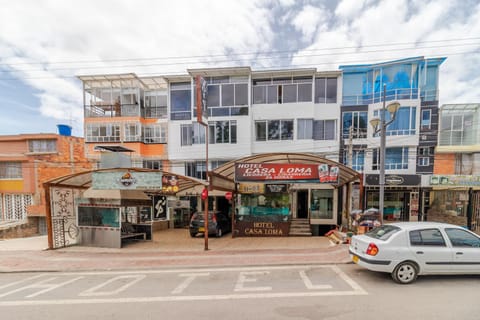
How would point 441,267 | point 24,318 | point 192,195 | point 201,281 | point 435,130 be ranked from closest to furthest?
point 24,318, point 441,267, point 201,281, point 435,130, point 192,195

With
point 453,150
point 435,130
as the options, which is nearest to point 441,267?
point 435,130

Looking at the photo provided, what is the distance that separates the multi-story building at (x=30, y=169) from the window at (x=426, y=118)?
27.8 meters

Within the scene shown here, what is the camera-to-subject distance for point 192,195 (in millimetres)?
16188

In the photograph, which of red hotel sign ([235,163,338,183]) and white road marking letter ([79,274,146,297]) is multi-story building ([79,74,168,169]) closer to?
red hotel sign ([235,163,338,183])

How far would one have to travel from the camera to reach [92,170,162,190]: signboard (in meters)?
8.90

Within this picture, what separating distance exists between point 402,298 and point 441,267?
167 cm

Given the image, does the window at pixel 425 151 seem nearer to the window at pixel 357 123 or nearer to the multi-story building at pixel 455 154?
the multi-story building at pixel 455 154

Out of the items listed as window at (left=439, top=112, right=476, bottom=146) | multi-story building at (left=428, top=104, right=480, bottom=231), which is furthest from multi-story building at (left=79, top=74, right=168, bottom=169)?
window at (left=439, top=112, right=476, bottom=146)

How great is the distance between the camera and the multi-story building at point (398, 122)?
15344 millimetres

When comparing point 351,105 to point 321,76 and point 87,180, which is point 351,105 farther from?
point 87,180

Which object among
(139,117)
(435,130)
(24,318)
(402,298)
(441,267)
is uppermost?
(139,117)

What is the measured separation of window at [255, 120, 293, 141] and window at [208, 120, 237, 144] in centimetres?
184

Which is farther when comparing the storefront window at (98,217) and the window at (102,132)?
the window at (102,132)

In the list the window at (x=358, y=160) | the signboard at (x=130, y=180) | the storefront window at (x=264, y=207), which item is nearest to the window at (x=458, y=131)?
the window at (x=358, y=160)
